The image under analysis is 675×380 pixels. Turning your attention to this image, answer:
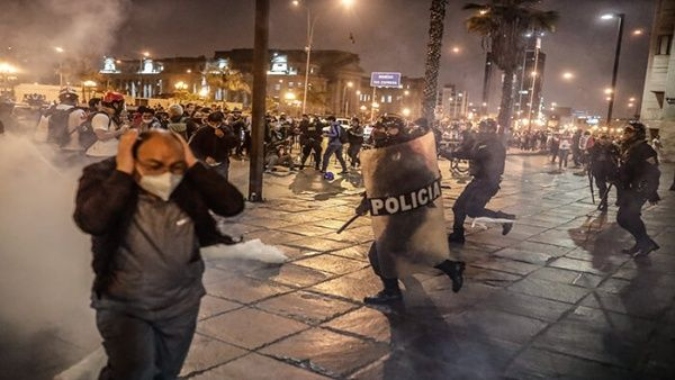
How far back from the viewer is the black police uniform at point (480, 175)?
331 inches

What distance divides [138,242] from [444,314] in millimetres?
3461

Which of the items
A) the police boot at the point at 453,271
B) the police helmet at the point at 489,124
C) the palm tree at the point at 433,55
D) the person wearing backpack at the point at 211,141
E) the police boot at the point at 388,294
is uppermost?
the palm tree at the point at 433,55

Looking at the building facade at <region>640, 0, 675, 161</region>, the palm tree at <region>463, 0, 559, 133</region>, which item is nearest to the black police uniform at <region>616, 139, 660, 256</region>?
the palm tree at <region>463, 0, 559, 133</region>

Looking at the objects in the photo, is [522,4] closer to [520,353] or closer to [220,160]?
[220,160]

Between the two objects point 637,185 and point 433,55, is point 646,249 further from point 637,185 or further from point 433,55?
point 433,55

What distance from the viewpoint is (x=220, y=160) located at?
8320 millimetres

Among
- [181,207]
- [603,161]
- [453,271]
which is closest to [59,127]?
[453,271]

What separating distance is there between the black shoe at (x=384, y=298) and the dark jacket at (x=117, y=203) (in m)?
2.95

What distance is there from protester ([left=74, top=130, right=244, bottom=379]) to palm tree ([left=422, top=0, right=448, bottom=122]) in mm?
14932

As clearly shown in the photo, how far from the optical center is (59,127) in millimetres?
10992

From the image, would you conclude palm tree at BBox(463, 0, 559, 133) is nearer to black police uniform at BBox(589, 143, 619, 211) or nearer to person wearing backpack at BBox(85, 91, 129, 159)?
black police uniform at BBox(589, 143, 619, 211)

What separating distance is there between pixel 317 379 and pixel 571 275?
169 inches

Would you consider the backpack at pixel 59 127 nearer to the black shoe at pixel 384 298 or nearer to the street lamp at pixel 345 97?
the black shoe at pixel 384 298

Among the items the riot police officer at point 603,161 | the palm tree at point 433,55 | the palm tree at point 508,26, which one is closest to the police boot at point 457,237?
the riot police officer at point 603,161
